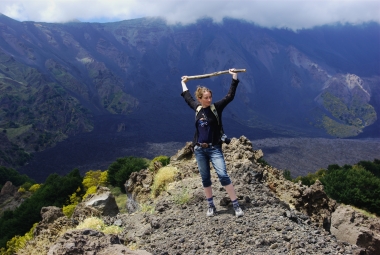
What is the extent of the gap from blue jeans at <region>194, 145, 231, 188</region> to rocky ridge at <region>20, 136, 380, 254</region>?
761 mm

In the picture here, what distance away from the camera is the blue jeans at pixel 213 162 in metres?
6.66

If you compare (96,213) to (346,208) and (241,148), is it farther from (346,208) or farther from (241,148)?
(346,208)

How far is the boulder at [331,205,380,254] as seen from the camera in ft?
31.3

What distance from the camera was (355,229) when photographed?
10.2 meters

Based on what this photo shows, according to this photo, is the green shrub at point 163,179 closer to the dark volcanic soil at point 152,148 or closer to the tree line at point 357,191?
the tree line at point 357,191

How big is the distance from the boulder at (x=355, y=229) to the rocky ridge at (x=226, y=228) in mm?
59

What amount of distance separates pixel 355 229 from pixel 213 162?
Result: 20.8ft

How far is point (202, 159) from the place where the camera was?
6.89 meters

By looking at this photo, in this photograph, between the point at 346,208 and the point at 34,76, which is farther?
the point at 34,76

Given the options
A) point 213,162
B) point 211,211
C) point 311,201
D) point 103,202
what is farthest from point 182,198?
point 103,202

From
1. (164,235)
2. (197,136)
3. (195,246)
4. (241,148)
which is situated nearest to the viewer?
(195,246)

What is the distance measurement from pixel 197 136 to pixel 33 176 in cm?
9332

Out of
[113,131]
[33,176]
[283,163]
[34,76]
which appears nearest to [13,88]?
[34,76]

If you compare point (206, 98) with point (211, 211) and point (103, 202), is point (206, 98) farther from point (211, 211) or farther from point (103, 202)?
point (103, 202)
